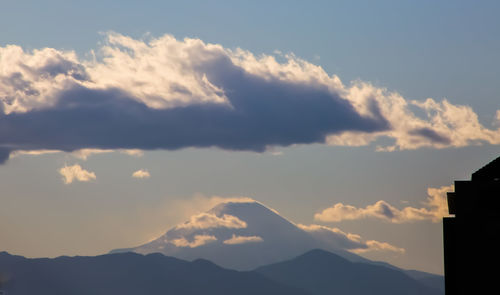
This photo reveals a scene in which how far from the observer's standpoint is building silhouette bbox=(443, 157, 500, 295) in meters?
14.8

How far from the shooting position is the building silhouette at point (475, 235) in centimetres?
1481

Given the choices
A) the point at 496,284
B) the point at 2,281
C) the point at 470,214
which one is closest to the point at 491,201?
the point at 470,214

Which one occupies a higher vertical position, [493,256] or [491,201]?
[491,201]

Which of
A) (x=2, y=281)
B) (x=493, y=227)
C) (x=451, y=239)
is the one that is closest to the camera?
(x=493, y=227)

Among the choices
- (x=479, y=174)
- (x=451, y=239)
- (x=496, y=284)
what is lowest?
(x=496, y=284)

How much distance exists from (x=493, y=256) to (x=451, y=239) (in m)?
1.28

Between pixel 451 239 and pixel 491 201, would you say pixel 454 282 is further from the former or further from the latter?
pixel 491 201

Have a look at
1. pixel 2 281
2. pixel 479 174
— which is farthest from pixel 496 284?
pixel 2 281

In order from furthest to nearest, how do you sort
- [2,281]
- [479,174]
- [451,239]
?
1. [2,281]
2. [479,174]
3. [451,239]

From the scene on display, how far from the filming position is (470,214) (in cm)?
1521

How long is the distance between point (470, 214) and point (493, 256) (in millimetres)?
939

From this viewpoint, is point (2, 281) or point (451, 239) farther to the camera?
point (2, 281)

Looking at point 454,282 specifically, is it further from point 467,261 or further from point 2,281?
point 2,281

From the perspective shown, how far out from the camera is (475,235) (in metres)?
15.1
